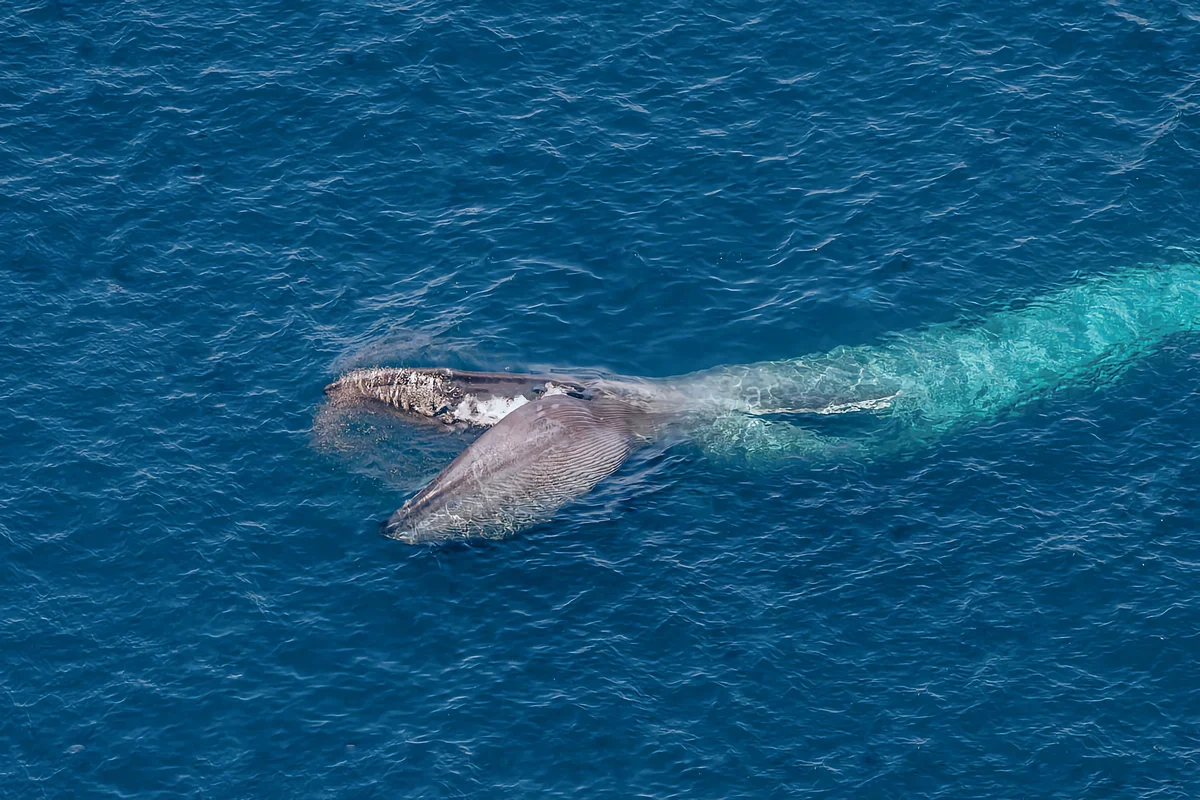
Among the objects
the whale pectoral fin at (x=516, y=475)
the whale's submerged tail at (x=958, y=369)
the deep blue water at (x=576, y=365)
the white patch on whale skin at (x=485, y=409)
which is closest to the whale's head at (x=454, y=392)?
the white patch on whale skin at (x=485, y=409)

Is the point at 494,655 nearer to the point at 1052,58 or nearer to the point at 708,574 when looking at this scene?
the point at 708,574

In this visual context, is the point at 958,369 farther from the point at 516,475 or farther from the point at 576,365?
the point at 516,475

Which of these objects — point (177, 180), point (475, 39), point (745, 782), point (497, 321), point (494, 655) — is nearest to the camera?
point (745, 782)

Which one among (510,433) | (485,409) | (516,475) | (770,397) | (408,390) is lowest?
(516,475)

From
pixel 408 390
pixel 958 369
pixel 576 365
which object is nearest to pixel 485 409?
pixel 408 390

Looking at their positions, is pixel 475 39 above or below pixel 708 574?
above

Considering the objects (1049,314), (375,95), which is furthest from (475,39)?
(1049,314)
